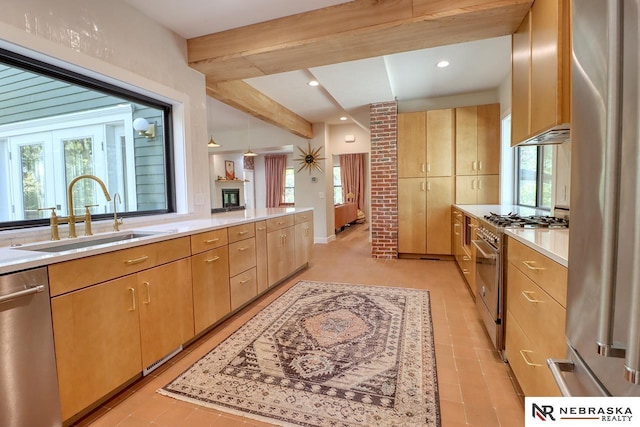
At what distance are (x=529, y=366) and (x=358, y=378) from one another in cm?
90

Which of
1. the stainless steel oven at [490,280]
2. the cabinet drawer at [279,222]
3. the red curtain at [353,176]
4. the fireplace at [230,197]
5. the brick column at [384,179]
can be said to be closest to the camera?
the stainless steel oven at [490,280]

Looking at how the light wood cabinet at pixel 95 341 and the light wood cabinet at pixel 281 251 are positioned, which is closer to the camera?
the light wood cabinet at pixel 95 341

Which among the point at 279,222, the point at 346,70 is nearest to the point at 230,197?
the point at 279,222

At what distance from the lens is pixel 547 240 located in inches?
58.6

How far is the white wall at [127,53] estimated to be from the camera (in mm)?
1758

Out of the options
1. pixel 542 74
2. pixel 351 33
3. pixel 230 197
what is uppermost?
pixel 351 33

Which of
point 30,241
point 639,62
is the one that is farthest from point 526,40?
point 30,241

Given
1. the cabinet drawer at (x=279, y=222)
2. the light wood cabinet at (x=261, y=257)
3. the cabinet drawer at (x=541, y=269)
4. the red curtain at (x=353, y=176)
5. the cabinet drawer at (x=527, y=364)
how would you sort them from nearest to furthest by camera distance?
1. the cabinet drawer at (x=541, y=269)
2. the cabinet drawer at (x=527, y=364)
3. the light wood cabinet at (x=261, y=257)
4. the cabinet drawer at (x=279, y=222)
5. the red curtain at (x=353, y=176)

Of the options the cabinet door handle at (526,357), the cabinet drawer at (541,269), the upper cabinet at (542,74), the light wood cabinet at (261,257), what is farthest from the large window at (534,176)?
the light wood cabinet at (261,257)

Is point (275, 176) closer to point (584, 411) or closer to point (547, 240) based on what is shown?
point (547, 240)

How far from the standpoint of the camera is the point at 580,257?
0.77 m

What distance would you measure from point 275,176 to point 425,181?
7.55 m

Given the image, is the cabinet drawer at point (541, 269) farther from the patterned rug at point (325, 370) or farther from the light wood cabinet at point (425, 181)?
the light wood cabinet at point (425, 181)

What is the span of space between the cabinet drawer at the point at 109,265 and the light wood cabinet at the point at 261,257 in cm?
108
